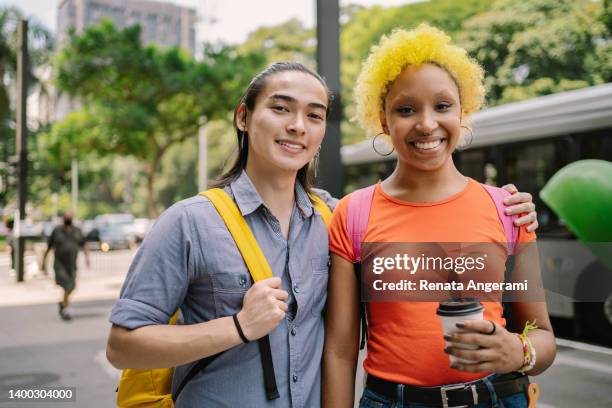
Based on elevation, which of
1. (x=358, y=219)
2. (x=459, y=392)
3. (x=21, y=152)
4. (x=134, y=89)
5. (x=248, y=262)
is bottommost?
(x=459, y=392)

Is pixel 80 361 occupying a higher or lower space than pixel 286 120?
lower

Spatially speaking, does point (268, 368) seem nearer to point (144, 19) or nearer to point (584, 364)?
point (584, 364)

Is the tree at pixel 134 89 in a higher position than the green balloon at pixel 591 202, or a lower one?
higher

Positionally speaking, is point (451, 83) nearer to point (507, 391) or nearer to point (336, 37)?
point (507, 391)

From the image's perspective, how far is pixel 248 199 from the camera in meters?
1.73

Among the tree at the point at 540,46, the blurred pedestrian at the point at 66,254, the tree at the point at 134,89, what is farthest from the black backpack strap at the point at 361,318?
the tree at the point at 134,89

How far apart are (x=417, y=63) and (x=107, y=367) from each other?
222 inches

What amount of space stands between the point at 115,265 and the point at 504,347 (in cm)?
2019

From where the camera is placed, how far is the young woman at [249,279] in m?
1.53

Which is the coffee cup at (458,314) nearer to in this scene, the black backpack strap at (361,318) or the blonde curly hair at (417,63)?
the black backpack strap at (361,318)

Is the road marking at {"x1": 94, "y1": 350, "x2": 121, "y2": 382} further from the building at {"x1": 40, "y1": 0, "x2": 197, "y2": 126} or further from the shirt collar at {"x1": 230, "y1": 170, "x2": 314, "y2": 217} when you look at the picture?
the building at {"x1": 40, "y1": 0, "x2": 197, "y2": 126}

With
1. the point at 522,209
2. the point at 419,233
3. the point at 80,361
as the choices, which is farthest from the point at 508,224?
the point at 80,361

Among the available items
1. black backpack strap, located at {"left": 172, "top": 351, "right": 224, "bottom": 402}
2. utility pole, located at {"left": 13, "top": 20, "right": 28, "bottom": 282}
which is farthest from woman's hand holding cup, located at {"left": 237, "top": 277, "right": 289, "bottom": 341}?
utility pole, located at {"left": 13, "top": 20, "right": 28, "bottom": 282}

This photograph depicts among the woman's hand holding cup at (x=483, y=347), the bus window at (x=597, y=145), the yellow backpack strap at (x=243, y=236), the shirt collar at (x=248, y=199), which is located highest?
the bus window at (x=597, y=145)
